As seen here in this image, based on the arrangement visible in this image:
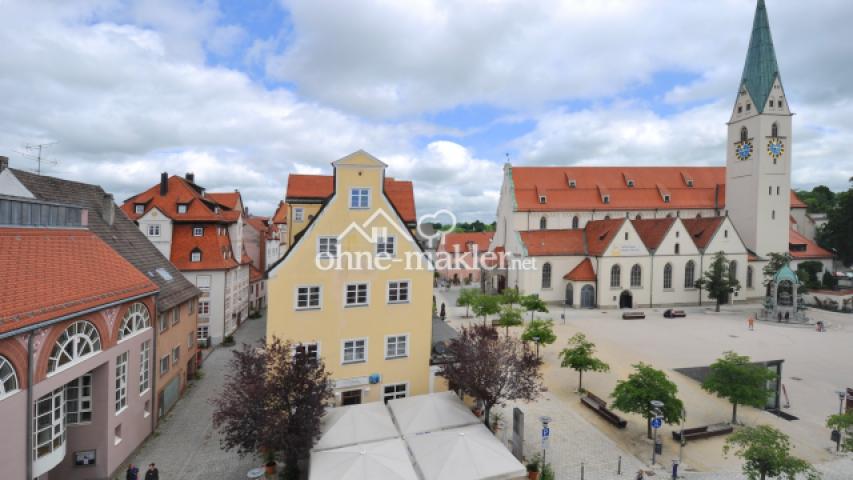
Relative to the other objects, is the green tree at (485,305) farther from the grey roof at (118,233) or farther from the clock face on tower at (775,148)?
the clock face on tower at (775,148)

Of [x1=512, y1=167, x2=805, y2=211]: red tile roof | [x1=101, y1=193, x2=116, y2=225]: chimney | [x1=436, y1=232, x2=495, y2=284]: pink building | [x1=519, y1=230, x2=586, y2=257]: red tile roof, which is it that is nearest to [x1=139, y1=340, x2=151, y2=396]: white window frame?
[x1=101, y1=193, x2=116, y2=225]: chimney

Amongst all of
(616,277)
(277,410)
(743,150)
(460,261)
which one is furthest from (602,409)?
(460,261)

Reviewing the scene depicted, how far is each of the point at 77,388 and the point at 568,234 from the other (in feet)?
159

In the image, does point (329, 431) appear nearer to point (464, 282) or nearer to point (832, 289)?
point (464, 282)

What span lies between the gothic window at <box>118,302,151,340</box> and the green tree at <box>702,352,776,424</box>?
2439 cm

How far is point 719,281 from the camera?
46594mm

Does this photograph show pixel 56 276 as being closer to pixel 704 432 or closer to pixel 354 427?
pixel 354 427

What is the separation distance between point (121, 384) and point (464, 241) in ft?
220

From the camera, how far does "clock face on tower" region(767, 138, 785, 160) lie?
2120 inches

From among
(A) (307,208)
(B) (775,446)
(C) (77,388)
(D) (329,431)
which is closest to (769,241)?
(B) (775,446)

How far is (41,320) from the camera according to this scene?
11.7 m

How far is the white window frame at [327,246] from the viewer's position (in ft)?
60.7

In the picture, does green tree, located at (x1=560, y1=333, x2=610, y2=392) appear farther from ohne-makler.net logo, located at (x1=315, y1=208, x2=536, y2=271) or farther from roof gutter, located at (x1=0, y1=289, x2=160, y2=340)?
roof gutter, located at (x1=0, y1=289, x2=160, y2=340)

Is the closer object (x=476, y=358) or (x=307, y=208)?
(x=476, y=358)
